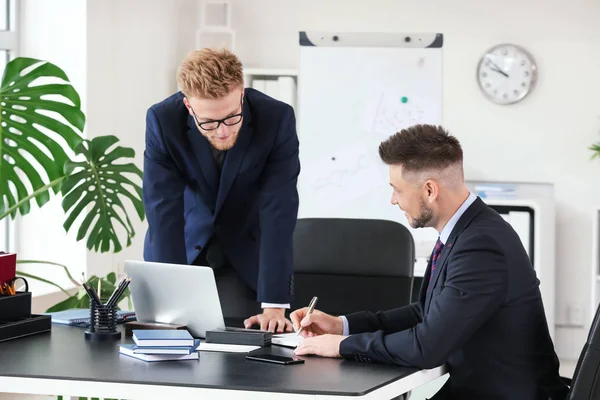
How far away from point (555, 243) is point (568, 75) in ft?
3.64

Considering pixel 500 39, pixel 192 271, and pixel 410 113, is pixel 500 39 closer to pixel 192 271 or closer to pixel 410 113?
pixel 410 113

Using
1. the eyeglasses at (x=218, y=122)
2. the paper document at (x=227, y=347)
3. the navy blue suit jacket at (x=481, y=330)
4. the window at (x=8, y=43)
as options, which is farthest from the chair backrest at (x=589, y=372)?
the window at (x=8, y=43)

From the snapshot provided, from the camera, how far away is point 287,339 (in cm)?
213

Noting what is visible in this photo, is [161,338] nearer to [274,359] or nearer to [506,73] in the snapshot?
[274,359]

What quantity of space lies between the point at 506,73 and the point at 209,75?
3956 millimetres

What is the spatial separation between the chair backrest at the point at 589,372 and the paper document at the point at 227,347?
2.33 feet

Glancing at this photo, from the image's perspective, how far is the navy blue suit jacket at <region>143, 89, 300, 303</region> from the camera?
8.26 ft

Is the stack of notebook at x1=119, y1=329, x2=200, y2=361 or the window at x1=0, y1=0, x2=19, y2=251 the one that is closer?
the stack of notebook at x1=119, y1=329, x2=200, y2=361

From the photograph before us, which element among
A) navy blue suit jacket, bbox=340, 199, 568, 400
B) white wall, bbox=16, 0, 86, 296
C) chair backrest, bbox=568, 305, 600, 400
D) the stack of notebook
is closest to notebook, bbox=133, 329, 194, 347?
the stack of notebook

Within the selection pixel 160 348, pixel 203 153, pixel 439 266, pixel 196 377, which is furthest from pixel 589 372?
pixel 203 153

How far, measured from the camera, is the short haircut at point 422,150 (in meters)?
2.06

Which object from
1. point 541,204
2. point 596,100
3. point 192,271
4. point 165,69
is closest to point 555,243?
point 541,204

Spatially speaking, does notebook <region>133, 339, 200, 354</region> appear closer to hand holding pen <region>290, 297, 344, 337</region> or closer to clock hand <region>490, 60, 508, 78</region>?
hand holding pen <region>290, 297, 344, 337</region>

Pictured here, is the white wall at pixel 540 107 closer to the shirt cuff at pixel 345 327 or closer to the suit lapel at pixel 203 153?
the suit lapel at pixel 203 153
